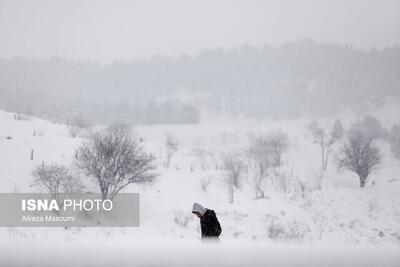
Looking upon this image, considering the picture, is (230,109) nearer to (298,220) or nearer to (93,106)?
(93,106)

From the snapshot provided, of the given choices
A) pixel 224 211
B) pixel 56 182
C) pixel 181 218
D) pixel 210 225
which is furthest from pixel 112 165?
pixel 210 225

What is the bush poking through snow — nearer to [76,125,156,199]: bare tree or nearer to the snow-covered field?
the snow-covered field

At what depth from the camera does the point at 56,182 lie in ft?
104

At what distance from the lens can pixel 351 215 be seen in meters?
36.2

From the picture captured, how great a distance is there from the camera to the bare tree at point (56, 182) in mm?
31641

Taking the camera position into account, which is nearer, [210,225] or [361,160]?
[210,225]

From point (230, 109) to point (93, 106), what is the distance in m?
59.3

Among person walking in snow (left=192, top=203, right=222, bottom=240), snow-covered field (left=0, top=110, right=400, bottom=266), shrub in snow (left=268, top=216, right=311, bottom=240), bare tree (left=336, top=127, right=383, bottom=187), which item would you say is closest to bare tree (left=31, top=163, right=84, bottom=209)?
snow-covered field (left=0, top=110, right=400, bottom=266)

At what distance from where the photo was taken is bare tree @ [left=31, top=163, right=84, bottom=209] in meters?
31.6

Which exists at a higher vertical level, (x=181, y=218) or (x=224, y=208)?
(x=224, y=208)

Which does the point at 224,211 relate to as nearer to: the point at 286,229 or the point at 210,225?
the point at 286,229

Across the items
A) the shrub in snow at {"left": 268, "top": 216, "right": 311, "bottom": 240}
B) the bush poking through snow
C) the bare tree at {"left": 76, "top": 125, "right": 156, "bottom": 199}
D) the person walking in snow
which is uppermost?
the bare tree at {"left": 76, "top": 125, "right": 156, "bottom": 199}

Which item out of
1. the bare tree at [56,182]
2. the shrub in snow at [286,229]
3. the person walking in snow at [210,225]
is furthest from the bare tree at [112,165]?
the person walking in snow at [210,225]

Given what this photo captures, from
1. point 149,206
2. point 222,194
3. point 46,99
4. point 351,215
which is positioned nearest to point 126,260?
point 149,206
